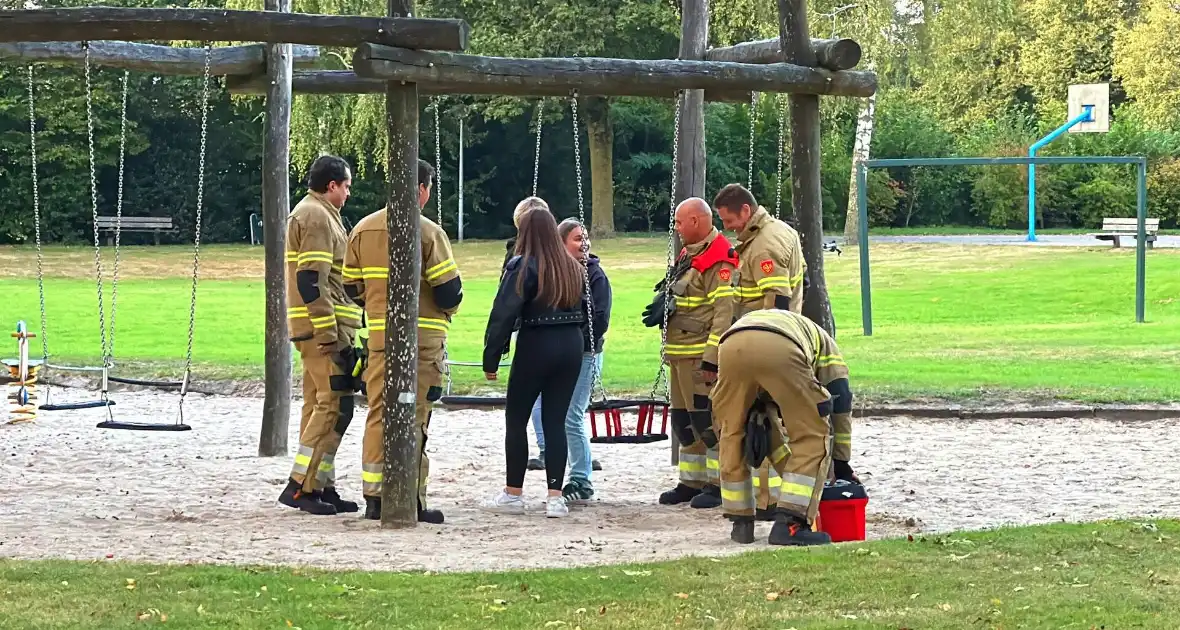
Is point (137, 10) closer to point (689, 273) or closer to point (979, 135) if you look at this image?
point (689, 273)

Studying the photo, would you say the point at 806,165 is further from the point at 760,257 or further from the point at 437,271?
the point at 437,271

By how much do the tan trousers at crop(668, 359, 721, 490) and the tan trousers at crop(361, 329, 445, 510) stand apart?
4.83ft

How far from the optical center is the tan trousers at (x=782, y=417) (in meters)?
8.03

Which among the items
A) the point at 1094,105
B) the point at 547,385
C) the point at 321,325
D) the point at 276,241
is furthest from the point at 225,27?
the point at 1094,105

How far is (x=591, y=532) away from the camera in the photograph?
9047 mm

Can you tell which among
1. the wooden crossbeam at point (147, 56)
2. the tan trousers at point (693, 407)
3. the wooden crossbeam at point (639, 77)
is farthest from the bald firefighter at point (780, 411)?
the wooden crossbeam at point (147, 56)

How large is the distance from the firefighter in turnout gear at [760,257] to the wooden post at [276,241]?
3.99m

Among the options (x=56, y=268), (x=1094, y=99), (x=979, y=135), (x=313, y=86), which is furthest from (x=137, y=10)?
(x=979, y=135)

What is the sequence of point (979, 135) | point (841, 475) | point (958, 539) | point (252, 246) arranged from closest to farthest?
1. point (958, 539)
2. point (841, 475)
3. point (252, 246)
4. point (979, 135)

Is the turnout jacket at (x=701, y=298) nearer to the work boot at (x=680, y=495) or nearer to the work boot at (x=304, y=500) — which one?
the work boot at (x=680, y=495)

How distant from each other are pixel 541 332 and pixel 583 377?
34.5 inches

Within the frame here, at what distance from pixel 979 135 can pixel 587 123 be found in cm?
1266

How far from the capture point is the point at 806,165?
10289 mm

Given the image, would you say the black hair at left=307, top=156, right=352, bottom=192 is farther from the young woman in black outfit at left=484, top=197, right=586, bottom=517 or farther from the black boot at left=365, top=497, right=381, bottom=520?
the black boot at left=365, top=497, right=381, bottom=520
